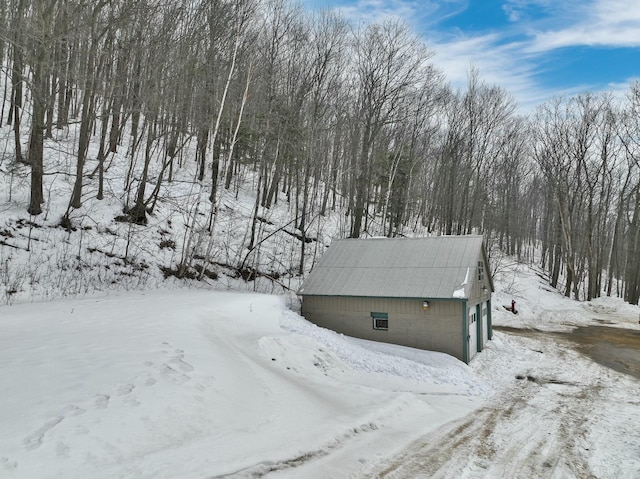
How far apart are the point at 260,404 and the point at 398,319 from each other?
7878 millimetres

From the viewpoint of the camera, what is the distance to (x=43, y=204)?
14.1 metres

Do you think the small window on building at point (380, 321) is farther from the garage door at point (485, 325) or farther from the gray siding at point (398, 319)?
the garage door at point (485, 325)

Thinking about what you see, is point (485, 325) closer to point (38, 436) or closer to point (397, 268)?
point (397, 268)

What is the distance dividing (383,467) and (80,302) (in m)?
8.97

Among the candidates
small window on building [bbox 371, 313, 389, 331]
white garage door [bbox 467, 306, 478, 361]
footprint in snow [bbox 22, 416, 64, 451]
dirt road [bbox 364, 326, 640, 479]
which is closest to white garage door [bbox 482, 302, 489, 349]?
white garage door [bbox 467, 306, 478, 361]

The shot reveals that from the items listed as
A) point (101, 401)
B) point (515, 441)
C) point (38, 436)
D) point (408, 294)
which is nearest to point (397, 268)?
point (408, 294)

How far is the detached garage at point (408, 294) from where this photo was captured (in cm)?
1276

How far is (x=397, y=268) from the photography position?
1454 centimetres

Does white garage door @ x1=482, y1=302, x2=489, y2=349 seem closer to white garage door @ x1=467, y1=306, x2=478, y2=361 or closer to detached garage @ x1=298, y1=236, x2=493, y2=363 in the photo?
detached garage @ x1=298, y1=236, x2=493, y2=363

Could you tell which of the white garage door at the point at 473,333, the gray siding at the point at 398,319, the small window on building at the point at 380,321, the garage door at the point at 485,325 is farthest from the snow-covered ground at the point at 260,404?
the garage door at the point at 485,325

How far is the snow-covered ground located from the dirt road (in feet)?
0.12

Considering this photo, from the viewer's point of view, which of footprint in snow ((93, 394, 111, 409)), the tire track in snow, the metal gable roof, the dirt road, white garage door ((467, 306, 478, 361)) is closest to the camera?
footprint in snow ((93, 394, 111, 409))

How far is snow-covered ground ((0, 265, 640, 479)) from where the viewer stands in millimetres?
4496

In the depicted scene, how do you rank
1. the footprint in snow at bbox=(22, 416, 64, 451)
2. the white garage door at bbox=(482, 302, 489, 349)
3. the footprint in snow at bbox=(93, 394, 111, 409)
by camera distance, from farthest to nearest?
the white garage door at bbox=(482, 302, 489, 349) < the footprint in snow at bbox=(93, 394, 111, 409) < the footprint in snow at bbox=(22, 416, 64, 451)
